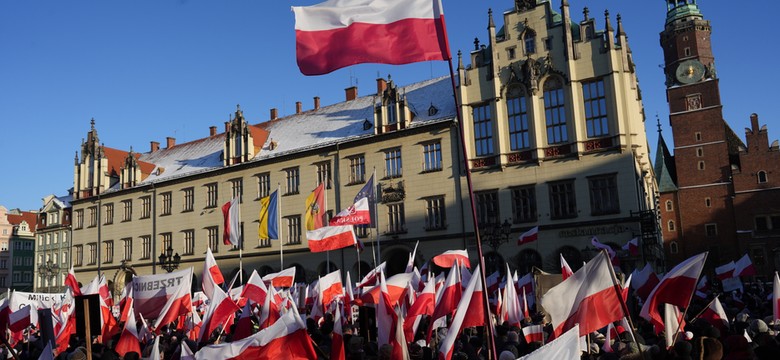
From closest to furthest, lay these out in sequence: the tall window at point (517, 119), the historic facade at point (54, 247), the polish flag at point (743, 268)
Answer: the polish flag at point (743, 268), the tall window at point (517, 119), the historic facade at point (54, 247)

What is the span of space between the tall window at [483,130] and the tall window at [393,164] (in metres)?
5.11

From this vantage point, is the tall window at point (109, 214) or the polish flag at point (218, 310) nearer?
the polish flag at point (218, 310)

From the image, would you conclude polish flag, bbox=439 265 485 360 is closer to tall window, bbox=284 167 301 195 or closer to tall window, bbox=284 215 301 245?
tall window, bbox=284 215 301 245

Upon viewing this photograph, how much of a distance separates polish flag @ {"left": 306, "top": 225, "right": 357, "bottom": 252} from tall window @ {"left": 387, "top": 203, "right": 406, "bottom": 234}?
1497cm

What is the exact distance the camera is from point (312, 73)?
32.4 ft

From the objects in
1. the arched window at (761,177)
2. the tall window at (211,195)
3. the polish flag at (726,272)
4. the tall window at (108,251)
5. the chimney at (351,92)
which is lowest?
the polish flag at (726,272)

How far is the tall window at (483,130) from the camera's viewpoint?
37.3 metres

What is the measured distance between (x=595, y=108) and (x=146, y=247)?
125 ft

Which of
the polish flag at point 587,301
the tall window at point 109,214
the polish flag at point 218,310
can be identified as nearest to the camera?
the polish flag at point 587,301

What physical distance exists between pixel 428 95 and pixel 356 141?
18.5 ft

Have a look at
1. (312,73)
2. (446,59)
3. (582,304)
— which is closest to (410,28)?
(446,59)

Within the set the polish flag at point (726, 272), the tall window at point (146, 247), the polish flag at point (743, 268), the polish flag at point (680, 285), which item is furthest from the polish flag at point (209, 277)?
the tall window at point (146, 247)

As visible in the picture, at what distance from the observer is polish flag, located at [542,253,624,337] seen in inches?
332

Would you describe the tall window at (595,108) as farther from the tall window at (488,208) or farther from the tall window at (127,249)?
the tall window at (127,249)
